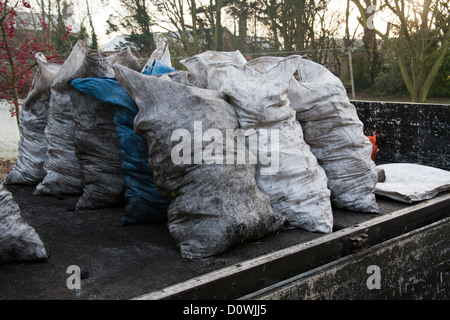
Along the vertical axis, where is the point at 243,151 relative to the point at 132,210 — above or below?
above

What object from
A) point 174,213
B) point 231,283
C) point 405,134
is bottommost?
point 231,283

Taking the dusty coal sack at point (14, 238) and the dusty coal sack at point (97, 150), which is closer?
the dusty coal sack at point (14, 238)

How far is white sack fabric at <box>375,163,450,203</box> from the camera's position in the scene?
2500mm

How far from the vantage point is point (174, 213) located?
1860mm

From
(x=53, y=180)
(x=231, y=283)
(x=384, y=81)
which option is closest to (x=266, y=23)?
(x=384, y=81)

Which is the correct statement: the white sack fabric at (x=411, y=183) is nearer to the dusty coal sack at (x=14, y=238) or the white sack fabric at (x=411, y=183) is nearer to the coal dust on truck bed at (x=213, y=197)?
the coal dust on truck bed at (x=213, y=197)

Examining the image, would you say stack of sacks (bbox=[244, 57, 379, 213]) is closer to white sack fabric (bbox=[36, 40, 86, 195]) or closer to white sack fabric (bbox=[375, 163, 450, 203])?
white sack fabric (bbox=[375, 163, 450, 203])

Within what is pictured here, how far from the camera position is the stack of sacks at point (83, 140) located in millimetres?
2400

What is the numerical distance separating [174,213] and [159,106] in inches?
18.5

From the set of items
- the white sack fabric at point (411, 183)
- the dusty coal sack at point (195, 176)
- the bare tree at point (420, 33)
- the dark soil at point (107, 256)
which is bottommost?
the dark soil at point (107, 256)

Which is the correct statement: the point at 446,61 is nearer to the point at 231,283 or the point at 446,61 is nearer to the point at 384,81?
the point at 384,81

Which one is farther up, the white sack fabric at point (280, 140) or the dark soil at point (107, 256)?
the white sack fabric at point (280, 140)

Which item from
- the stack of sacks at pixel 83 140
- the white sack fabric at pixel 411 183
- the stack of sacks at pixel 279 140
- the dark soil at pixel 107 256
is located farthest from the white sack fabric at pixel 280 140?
the stack of sacks at pixel 83 140

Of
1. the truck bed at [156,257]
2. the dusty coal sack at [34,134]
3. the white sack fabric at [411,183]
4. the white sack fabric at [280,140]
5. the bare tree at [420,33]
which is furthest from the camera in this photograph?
the bare tree at [420,33]
